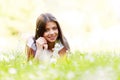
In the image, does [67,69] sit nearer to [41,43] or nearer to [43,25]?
[41,43]

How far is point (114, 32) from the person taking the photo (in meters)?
11.3

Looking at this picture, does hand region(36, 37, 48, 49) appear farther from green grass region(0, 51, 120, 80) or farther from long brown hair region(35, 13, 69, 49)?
green grass region(0, 51, 120, 80)

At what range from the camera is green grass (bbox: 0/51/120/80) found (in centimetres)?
527

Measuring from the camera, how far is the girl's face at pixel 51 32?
8000 millimetres

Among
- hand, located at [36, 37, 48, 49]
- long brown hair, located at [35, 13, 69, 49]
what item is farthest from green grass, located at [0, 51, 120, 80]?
long brown hair, located at [35, 13, 69, 49]

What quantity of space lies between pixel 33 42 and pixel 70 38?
2.23 m

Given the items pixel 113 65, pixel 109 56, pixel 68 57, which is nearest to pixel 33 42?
pixel 68 57

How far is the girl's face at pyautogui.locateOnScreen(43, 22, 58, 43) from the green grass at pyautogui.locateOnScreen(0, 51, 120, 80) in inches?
33.3

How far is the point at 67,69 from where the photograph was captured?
5992 mm

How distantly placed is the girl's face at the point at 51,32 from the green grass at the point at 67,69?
2.77 ft

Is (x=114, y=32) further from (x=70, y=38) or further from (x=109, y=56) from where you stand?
(x=109, y=56)

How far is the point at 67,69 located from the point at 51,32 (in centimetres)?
206

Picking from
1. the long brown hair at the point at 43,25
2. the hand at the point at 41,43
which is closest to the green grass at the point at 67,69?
the hand at the point at 41,43

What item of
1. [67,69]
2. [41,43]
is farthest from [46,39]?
[67,69]
